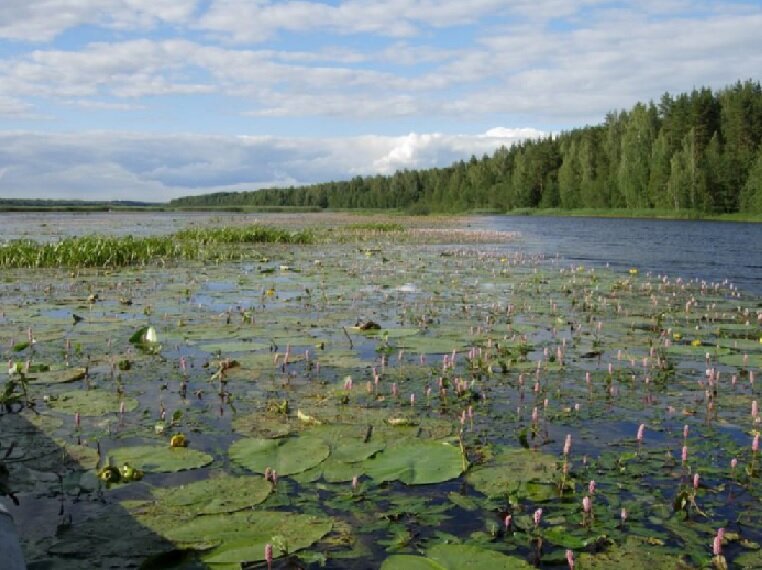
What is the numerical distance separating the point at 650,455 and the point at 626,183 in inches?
3622

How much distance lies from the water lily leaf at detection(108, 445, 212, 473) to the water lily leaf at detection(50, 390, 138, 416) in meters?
1.17

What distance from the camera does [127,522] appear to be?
4.57m

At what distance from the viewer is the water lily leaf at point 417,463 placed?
206 inches

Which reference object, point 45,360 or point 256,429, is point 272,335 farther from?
point 256,429

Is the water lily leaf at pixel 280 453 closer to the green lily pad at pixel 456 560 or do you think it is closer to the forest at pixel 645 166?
the green lily pad at pixel 456 560

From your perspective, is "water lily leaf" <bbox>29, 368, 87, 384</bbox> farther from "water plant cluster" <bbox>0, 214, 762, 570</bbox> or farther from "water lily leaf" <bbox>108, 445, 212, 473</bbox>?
"water lily leaf" <bbox>108, 445, 212, 473</bbox>

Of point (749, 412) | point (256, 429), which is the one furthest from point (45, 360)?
point (749, 412)

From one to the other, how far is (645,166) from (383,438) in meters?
93.1

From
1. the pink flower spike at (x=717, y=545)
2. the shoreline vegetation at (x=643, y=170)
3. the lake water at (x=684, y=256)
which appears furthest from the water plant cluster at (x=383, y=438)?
the shoreline vegetation at (x=643, y=170)

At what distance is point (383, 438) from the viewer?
614 centimetres

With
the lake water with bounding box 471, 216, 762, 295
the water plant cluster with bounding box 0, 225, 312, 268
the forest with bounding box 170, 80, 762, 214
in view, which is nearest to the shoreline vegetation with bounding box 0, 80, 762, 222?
the forest with bounding box 170, 80, 762, 214

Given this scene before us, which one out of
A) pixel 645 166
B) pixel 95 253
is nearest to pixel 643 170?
pixel 645 166

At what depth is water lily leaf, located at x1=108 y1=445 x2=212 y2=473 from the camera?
5.45 meters

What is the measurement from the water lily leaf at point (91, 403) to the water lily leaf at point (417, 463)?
290 centimetres
